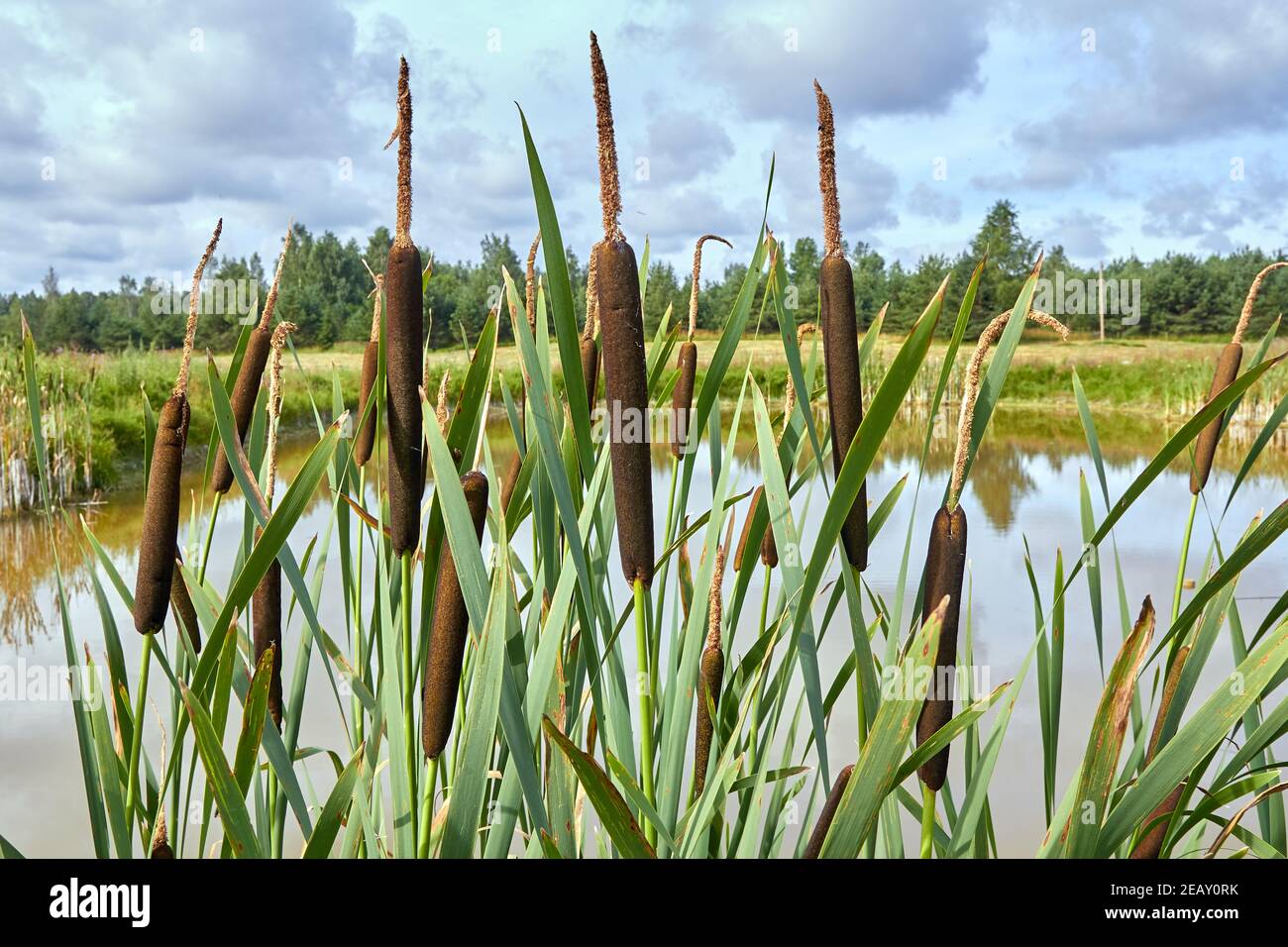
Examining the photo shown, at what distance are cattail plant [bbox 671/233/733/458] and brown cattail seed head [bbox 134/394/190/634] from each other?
469 mm

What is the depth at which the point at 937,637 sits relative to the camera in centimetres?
61

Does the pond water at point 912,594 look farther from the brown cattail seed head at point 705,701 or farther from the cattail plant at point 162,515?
the brown cattail seed head at point 705,701

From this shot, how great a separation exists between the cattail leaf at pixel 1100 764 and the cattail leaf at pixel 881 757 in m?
0.19

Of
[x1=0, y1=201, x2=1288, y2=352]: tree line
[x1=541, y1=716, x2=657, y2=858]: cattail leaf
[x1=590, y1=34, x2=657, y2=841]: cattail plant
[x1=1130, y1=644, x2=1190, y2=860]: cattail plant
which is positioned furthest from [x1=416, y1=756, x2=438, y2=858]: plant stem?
[x1=0, y1=201, x2=1288, y2=352]: tree line

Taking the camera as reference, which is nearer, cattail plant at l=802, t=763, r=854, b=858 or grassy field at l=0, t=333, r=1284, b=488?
cattail plant at l=802, t=763, r=854, b=858

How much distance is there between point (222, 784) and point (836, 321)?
1.80 feet

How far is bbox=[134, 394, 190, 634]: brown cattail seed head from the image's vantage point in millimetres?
732

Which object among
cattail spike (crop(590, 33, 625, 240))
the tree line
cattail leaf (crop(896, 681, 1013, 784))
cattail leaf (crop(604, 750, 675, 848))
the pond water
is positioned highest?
the tree line

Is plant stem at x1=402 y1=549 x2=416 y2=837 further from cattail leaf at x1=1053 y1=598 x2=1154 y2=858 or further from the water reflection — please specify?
cattail leaf at x1=1053 y1=598 x2=1154 y2=858

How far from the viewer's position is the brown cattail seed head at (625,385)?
532 mm

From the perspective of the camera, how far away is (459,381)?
337 cm
